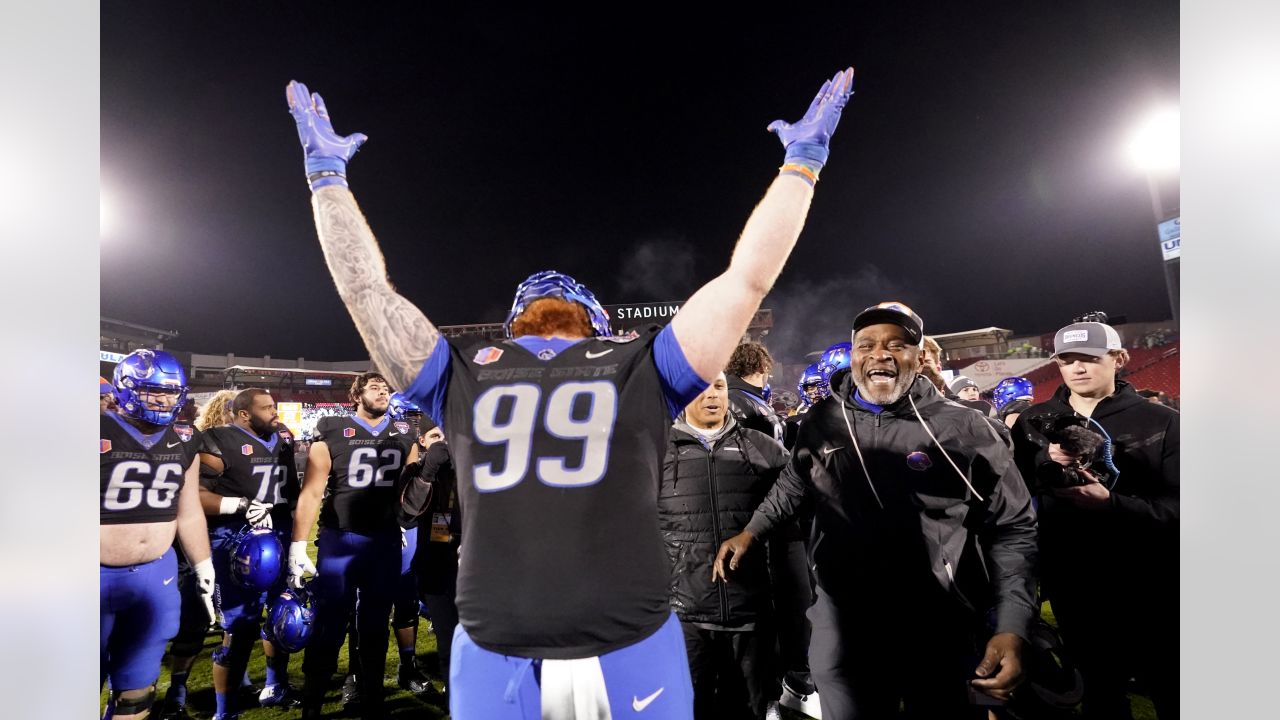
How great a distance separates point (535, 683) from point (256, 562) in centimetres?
348

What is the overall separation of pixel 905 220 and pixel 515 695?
232 inches

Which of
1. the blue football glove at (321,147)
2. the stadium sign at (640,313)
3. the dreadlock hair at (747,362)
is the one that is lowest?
the dreadlock hair at (747,362)

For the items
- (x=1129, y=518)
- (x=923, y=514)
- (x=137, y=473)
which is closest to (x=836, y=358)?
(x=1129, y=518)

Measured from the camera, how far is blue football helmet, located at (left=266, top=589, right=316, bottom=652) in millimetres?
3742

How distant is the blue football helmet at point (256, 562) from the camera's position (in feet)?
12.9

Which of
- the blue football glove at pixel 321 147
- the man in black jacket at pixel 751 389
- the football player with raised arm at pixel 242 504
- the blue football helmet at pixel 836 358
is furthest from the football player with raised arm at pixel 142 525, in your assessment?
the blue football helmet at pixel 836 358

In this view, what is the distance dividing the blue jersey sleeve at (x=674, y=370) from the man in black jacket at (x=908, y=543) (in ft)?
4.79

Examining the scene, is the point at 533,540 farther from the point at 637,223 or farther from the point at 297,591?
the point at 637,223

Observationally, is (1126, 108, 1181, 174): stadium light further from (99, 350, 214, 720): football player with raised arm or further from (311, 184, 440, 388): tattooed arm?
(99, 350, 214, 720): football player with raised arm

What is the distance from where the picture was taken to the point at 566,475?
1387mm

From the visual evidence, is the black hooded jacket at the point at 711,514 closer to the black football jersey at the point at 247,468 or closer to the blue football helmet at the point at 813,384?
the blue football helmet at the point at 813,384

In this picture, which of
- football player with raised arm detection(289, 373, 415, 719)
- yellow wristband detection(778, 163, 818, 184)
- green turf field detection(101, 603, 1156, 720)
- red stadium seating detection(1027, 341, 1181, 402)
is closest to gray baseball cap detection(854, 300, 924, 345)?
yellow wristband detection(778, 163, 818, 184)

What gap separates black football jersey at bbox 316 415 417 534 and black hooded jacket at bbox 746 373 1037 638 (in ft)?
9.96
